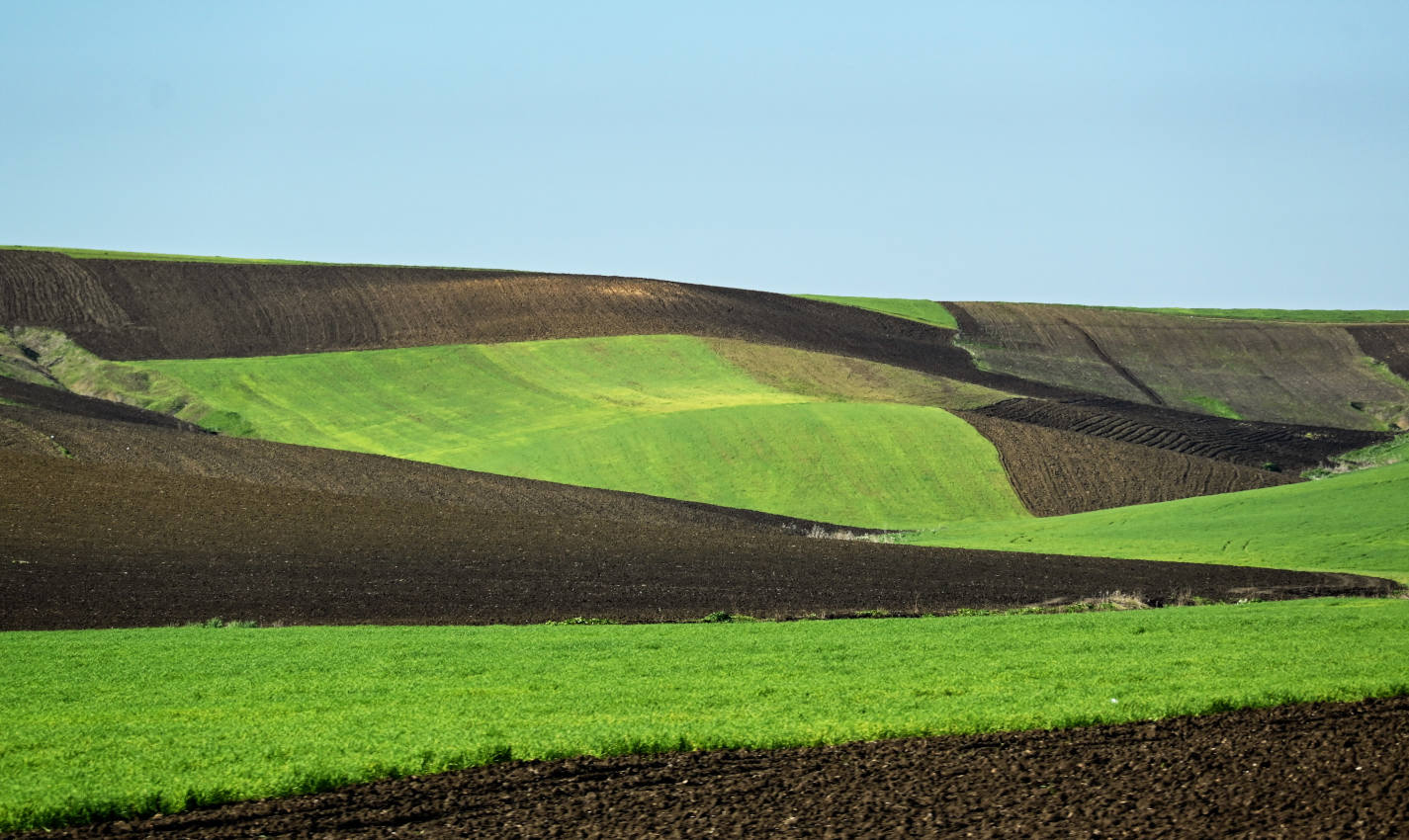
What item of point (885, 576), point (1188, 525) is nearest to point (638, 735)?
point (885, 576)

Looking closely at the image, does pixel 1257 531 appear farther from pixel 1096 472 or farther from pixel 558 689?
pixel 558 689

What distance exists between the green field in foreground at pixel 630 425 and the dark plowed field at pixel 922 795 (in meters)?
37.0

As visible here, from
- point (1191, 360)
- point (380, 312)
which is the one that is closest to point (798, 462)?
point (380, 312)

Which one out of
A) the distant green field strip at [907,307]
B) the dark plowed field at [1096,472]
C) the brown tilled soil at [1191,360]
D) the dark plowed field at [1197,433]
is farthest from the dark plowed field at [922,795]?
the distant green field strip at [907,307]

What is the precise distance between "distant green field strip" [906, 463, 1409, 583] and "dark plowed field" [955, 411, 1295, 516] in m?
3.64

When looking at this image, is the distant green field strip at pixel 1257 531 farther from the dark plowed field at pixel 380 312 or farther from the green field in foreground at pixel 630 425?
the dark plowed field at pixel 380 312

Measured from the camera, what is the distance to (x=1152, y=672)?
1898 centimetres

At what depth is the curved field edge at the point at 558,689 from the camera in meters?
13.5

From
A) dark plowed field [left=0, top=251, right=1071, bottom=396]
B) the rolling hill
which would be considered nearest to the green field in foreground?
the rolling hill

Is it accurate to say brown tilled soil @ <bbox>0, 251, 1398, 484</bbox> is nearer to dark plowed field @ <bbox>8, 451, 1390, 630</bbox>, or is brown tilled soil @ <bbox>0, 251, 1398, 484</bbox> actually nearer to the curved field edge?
dark plowed field @ <bbox>8, 451, 1390, 630</bbox>

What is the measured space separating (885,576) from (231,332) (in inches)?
2001

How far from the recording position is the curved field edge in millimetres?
13453

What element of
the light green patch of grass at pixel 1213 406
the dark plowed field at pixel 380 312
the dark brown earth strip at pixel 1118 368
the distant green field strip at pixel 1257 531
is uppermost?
the dark plowed field at pixel 380 312

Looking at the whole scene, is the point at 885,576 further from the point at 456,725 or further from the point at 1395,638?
the point at 456,725
